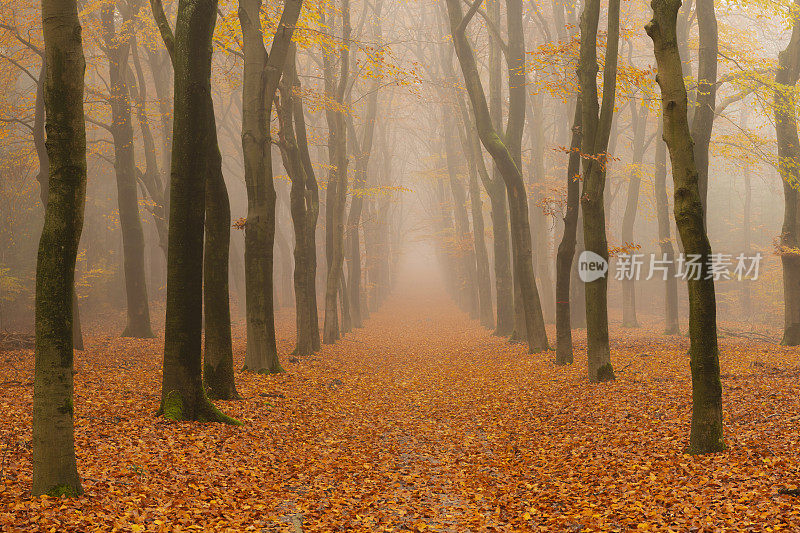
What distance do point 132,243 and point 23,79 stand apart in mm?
21808

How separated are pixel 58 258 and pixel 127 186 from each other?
53.9ft

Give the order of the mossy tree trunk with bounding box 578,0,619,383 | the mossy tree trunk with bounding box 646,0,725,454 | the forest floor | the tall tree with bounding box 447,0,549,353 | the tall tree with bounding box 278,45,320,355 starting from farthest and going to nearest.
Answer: the tall tree with bounding box 447,0,549,353 < the tall tree with bounding box 278,45,320,355 < the mossy tree trunk with bounding box 578,0,619,383 < the mossy tree trunk with bounding box 646,0,725,454 < the forest floor

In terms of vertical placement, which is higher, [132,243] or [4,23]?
[4,23]

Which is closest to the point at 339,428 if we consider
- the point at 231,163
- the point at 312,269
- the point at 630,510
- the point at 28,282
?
the point at 630,510

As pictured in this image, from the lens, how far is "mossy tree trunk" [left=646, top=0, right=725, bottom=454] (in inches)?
242

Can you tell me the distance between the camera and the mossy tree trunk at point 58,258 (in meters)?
5.05

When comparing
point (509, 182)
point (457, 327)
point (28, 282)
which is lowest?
point (457, 327)

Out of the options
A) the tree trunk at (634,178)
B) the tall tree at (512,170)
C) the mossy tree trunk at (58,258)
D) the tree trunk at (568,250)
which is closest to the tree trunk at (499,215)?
the tall tree at (512,170)

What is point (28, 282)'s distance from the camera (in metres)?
26.6

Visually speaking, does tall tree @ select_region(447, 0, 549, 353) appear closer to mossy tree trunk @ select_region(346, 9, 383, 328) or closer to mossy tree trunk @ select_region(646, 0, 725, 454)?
mossy tree trunk @ select_region(346, 9, 383, 328)

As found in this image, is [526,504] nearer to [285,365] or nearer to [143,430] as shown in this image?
[143,430]

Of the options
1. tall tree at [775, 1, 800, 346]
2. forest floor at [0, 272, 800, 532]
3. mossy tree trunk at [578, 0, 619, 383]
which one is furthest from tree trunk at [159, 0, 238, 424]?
tall tree at [775, 1, 800, 346]

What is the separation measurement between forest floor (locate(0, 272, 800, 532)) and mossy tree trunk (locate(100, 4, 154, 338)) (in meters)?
6.88

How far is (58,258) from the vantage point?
16.6 ft
